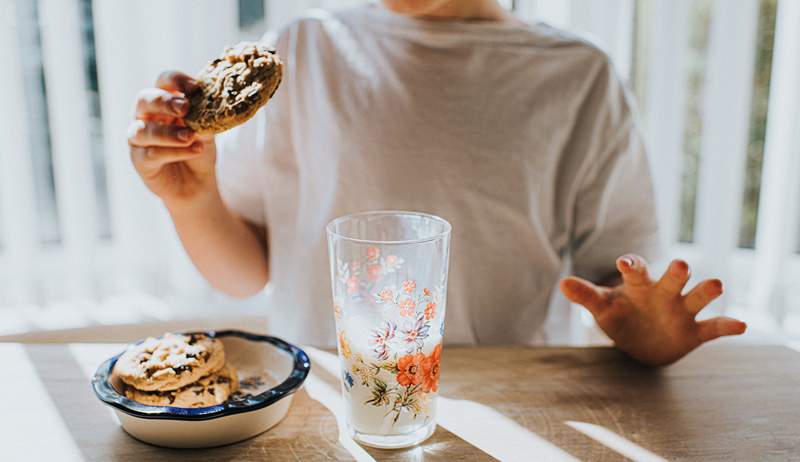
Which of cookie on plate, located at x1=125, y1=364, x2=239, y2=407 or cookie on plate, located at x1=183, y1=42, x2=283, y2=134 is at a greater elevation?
cookie on plate, located at x1=183, y1=42, x2=283, y2=134

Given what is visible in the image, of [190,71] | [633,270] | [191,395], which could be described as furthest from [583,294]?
[190,71]

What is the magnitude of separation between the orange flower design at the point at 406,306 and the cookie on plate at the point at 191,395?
0.58 ft

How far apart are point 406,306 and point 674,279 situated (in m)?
0.30

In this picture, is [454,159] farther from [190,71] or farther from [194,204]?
[190,71]

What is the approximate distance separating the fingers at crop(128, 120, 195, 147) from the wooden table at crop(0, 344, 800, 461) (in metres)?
0.23

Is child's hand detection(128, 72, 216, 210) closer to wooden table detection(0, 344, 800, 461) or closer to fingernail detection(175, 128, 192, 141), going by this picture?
fingernail detection(175, 128, 192, 141)

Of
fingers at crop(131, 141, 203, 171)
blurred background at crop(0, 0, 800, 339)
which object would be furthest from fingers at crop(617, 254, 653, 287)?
blurred background at crop(0, 0, 800, 339)

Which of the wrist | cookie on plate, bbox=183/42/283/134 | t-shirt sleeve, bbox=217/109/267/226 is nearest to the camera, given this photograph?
cookie on plate, bbox=183/42/283/134

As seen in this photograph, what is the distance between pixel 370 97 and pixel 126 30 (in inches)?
30.1

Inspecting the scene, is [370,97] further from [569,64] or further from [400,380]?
[400,380]

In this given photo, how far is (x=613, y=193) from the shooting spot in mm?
999

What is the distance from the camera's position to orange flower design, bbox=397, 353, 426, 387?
0.61 metres

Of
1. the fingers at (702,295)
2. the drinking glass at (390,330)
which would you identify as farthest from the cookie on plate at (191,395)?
the fingers at (702,295)

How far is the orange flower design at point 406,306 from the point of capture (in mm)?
607
